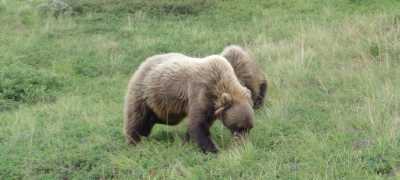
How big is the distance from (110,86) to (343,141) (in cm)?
529

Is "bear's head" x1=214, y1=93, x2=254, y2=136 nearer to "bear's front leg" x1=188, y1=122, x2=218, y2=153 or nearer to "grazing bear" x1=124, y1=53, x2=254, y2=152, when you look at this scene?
"grazing bear" x1=124, y1=53, x2=254, y2=152

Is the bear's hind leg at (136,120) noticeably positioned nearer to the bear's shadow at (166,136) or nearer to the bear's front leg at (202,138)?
the bear's shadow at (166,136)

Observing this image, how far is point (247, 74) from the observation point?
8539 millimetres

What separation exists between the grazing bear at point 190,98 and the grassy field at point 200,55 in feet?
0.75

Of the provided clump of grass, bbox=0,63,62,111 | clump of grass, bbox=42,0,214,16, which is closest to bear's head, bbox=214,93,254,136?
clump of grass, bbox=0,63,62,111

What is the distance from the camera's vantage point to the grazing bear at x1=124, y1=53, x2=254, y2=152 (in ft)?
21.6

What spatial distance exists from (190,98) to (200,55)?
497cm

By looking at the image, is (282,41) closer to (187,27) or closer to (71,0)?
(187,27)

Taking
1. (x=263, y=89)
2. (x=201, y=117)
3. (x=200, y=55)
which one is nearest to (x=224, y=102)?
(x=201, y=117)

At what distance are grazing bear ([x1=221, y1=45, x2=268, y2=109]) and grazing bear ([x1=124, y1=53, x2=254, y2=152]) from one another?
1.29 meters

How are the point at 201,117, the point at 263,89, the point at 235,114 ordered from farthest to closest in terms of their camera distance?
1. the point at 263,89
2. the point at 201,117
3. the point at 235,114

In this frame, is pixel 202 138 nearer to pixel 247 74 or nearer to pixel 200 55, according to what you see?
pixel 247 74

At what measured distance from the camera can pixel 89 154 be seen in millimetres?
7012

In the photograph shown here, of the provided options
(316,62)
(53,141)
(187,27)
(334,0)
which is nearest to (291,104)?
(316,62)
